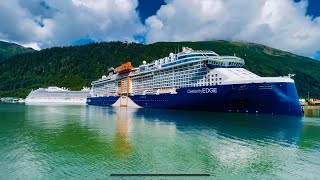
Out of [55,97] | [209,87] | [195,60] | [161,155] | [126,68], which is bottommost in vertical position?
[161,155]

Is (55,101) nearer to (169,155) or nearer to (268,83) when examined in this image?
(268,83)

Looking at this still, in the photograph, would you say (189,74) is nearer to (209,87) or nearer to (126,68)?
(209,87)

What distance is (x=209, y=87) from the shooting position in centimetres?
6181

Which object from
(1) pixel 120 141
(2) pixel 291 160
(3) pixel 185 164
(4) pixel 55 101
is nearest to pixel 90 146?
(1) pixel 120 141

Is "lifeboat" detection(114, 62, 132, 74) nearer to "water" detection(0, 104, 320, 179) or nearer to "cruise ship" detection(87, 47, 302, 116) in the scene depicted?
"cruise ship" detection(87, 47, 302, 116)

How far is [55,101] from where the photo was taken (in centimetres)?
17000

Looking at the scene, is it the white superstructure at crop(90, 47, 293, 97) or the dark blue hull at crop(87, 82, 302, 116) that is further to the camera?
A: the white superstructure at crop(90, 47, 293, 97)

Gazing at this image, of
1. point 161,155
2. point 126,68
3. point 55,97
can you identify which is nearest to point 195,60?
point 126,68

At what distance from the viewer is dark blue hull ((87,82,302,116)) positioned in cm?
5247

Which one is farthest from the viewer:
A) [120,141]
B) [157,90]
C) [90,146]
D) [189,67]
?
[157,90]

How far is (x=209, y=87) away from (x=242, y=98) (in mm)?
7593

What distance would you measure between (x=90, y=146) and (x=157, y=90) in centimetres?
5673

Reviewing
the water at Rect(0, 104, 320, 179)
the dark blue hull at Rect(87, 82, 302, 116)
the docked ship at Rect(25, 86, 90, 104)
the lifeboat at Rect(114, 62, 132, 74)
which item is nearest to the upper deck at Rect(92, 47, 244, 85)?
the dark blue hull at Rect(87, 82, 302, 116)

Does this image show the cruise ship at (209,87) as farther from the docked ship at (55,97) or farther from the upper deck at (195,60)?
the docked ship at (55,97)
